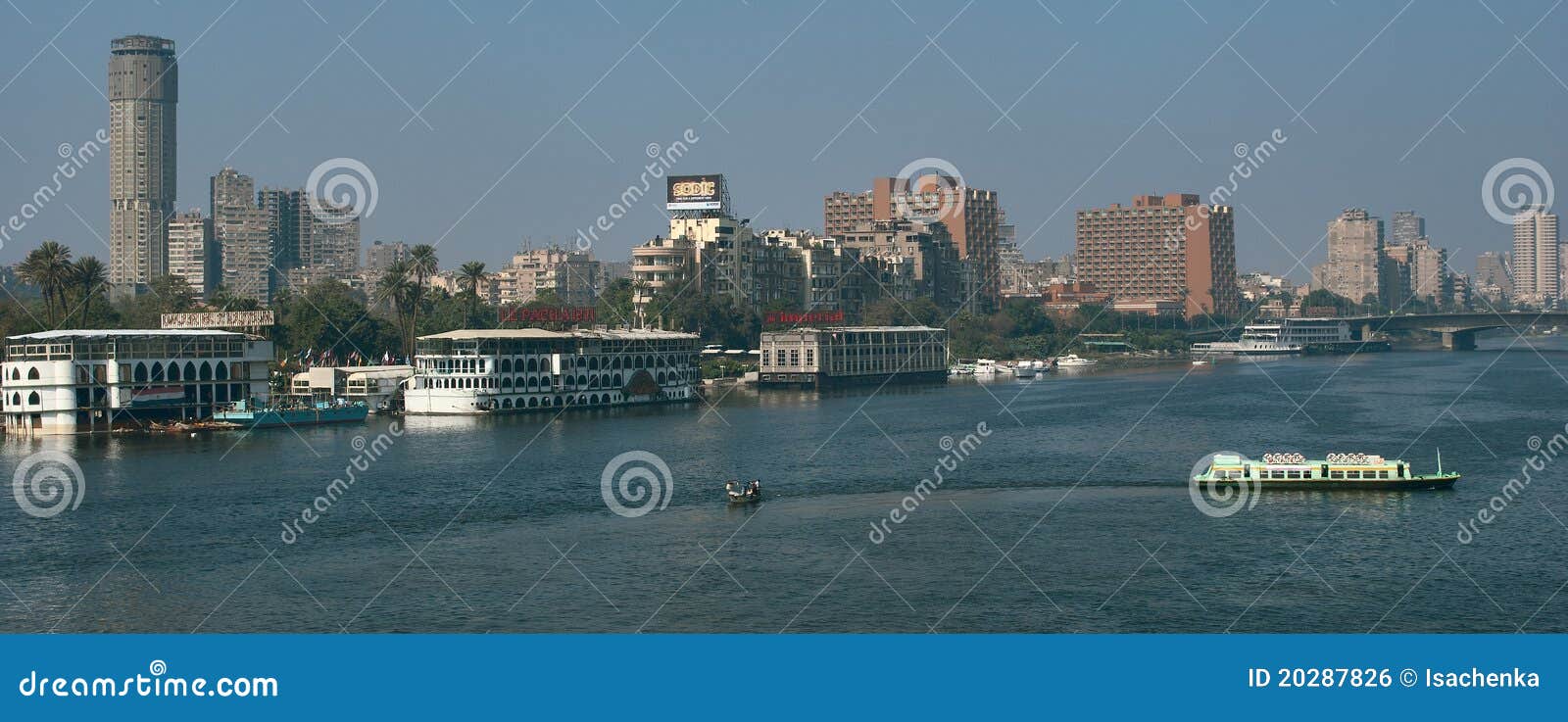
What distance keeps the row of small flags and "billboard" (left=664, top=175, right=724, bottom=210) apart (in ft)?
113

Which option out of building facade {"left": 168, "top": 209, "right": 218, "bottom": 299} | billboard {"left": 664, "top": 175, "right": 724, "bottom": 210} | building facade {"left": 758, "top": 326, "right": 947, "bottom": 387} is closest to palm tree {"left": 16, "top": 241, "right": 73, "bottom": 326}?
building facade {"left": 758, "top": 326, "right": 947, "bottom": 387}

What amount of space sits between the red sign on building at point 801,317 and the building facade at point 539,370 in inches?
751

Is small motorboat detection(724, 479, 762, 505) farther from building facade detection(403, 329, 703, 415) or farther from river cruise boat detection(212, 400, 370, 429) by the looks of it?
building facade detection(403, 329, 703, 415)

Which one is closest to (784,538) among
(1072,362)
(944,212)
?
(1072,362)

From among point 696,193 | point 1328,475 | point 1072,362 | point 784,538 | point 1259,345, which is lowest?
point 784,538

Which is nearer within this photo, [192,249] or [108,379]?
[108,379]

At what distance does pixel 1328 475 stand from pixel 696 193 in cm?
7640

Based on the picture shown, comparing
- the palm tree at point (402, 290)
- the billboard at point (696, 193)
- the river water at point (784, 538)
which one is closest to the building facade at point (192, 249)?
the billboard at point (696, 193)

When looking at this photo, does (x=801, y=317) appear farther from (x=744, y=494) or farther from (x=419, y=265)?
(x=744, y=494)

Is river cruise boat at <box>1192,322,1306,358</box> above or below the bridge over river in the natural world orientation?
below

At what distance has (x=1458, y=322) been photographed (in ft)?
443

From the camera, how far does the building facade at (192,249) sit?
7323 inches

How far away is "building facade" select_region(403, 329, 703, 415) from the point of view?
225 feet

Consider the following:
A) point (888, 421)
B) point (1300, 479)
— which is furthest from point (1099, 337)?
point (1300, 479)
